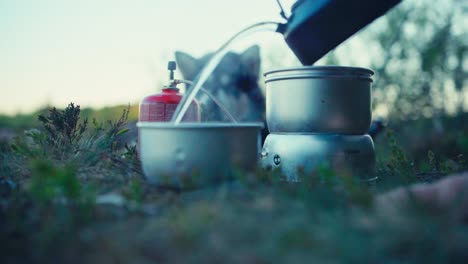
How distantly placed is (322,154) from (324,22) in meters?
0.58

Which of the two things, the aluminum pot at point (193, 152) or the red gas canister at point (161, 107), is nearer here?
the aluminum pot at point (193, 152)

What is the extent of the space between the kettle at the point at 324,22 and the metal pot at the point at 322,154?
0.43 meters

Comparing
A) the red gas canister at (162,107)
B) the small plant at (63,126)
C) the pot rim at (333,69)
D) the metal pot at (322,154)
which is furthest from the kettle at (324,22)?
the small plant at (63,126)

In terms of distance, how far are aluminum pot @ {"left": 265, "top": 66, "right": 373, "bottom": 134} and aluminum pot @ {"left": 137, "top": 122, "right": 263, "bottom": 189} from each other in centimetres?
44

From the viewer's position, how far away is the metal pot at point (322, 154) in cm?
163

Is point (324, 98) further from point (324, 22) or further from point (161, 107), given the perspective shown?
point (161, 107)

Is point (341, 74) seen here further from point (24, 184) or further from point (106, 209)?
point (24, 184)

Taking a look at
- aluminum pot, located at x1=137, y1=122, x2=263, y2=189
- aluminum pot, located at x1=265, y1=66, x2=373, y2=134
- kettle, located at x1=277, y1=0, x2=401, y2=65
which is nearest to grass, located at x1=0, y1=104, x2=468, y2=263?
aluminum pot, located at x1=137, y1=122, x2=263, y2=189

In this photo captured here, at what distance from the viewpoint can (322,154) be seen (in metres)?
1.63

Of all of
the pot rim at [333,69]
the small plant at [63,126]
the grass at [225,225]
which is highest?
the pot rim at [333,69]

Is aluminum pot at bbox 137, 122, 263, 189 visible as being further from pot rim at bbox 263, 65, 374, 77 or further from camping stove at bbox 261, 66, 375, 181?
pot rim at bbox 263, 65, 374, 77

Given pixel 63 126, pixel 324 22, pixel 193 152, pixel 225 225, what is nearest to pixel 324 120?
pixel 324 22

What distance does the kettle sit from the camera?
162 cm

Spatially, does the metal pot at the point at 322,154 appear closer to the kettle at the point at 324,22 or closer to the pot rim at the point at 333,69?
the pot rim at the point at 333,69
